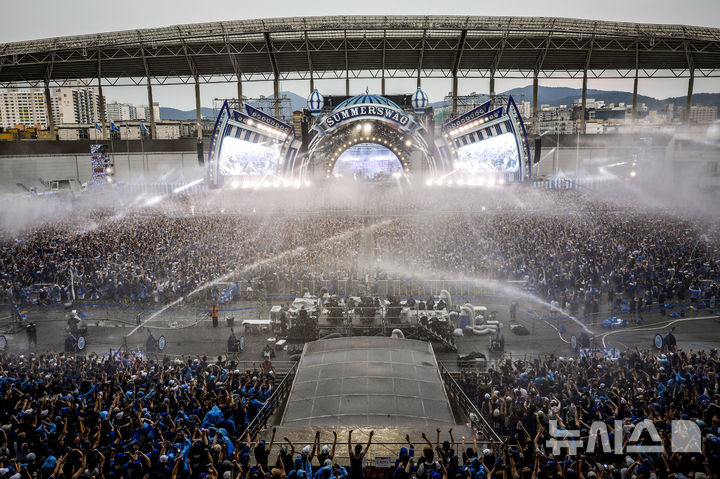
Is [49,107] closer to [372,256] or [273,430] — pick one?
[372,256]

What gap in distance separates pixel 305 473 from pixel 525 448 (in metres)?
3.02

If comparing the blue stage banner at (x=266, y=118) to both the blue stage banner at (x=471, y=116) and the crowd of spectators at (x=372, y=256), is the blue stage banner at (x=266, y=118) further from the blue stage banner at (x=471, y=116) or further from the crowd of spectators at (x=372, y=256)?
the blue stage banner at (x=471, y=116)

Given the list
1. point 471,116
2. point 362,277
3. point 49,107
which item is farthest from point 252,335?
point 49,107

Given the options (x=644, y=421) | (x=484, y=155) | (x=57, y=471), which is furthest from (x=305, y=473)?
(x=484, y=155)

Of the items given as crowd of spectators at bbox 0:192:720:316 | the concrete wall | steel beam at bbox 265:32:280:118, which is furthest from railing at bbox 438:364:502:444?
the concrete wall

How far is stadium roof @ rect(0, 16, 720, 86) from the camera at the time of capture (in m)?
37.9

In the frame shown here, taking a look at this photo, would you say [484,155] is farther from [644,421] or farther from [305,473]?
[305,473]

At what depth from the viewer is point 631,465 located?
550cm

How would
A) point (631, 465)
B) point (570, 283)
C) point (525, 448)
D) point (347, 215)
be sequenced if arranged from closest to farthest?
point (631, 465), point (525, 448), point (570, 283), point (347, 215)

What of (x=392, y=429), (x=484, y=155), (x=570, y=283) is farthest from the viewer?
(x=484, y=155)

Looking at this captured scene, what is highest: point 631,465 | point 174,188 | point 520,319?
point 174,188

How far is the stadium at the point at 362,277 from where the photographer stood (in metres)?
7.05

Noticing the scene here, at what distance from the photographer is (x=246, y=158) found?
23031mm

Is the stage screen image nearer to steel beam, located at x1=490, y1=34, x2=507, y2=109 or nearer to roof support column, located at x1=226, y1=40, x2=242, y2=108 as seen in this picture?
roof support column, located at x1=226, y1=40, x2=242, y2=108
